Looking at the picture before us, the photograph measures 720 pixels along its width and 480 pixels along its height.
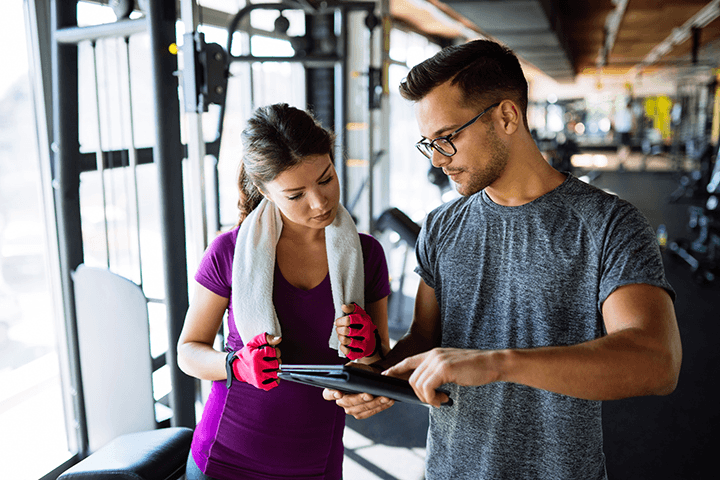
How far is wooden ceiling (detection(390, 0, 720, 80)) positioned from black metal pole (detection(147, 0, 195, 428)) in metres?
2.94

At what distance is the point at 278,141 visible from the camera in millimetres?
1407

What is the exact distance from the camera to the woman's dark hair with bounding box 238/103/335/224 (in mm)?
1407

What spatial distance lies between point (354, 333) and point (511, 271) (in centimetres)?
45

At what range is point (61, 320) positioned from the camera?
2.51 m

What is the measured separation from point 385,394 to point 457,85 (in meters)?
0.66

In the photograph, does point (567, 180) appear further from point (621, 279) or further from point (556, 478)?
point (556, 478)

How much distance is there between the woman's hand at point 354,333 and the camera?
4.61 ft

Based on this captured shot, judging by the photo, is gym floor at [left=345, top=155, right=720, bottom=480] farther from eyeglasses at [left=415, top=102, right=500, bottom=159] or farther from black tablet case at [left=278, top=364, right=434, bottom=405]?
eyeglasses at [left=415, top=102, right=500, bottom=159]

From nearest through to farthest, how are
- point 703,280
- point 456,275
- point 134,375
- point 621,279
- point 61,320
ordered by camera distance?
point 621,279 < point 456,275 < point 134,375 < point 61,320 < point 703,280

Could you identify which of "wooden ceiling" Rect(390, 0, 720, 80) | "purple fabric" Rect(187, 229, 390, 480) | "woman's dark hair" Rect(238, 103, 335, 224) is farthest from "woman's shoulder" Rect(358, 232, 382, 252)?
"wooden ceiling" Rect(390, 0, 720, 80)

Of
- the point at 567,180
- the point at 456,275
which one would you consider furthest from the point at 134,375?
the point at 567,180

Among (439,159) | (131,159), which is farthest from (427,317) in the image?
(131,159)

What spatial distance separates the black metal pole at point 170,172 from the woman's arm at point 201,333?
46 cm

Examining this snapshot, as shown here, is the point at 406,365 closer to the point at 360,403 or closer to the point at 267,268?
the point at 360,403
